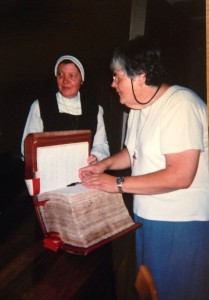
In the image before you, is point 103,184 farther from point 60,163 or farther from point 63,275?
point 63,275

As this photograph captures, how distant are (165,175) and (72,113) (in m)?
0.94

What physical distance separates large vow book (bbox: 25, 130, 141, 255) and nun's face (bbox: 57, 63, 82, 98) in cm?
61

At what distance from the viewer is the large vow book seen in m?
0.94

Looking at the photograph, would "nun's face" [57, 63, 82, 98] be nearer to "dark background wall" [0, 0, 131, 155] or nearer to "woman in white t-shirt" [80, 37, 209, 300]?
"dark background wall" [0, 0, 131, 155]

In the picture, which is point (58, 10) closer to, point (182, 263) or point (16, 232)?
point (16, 232)

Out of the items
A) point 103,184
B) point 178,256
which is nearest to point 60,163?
point 103,184

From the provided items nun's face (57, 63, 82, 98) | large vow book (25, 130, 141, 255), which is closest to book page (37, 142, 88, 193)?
large vow book (25, 130, 141, 255)

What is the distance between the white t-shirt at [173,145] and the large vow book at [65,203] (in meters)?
0.14

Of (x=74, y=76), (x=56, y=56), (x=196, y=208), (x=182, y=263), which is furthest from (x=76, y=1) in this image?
(x=182, y=263)

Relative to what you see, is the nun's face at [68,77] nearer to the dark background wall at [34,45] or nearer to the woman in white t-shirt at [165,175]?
the dark background wall at [34,45]

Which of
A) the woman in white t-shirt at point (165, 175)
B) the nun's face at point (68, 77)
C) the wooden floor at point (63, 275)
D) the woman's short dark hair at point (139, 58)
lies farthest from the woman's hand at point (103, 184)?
the nun's face at point (68, 77)

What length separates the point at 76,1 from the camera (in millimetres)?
2227

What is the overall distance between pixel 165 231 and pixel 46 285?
51cm

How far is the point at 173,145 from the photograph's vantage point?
0.99 meters
